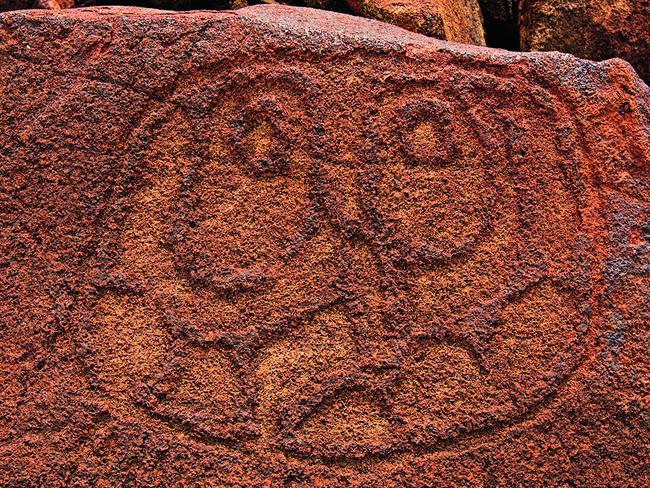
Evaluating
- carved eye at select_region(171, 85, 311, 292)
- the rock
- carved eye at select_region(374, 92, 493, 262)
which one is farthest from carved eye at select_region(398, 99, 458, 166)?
the rock

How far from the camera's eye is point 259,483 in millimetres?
1306

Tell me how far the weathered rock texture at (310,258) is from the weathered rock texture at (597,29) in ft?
1.35

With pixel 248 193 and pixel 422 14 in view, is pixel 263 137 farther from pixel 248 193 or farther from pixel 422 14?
pixel 422 14

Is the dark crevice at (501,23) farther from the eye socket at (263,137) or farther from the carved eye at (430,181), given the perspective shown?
the eye socket at (263,137)

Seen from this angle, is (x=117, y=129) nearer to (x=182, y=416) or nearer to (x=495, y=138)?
(x=182, y=416)

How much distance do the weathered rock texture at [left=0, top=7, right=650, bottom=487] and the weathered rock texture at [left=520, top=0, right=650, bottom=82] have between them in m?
0.41

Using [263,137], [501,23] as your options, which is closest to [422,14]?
[501,23]

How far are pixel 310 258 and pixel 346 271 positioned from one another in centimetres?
7

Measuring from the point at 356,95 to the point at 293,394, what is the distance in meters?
0.52

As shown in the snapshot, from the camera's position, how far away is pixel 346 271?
137cm

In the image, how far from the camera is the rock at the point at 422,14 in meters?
1.74

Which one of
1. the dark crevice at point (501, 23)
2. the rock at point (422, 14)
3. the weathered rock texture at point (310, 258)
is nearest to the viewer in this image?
the weathered rock texture at point (310, 258)

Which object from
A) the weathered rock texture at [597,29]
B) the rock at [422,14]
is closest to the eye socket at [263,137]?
the rock at [422,14]

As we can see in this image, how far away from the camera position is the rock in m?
1.74
